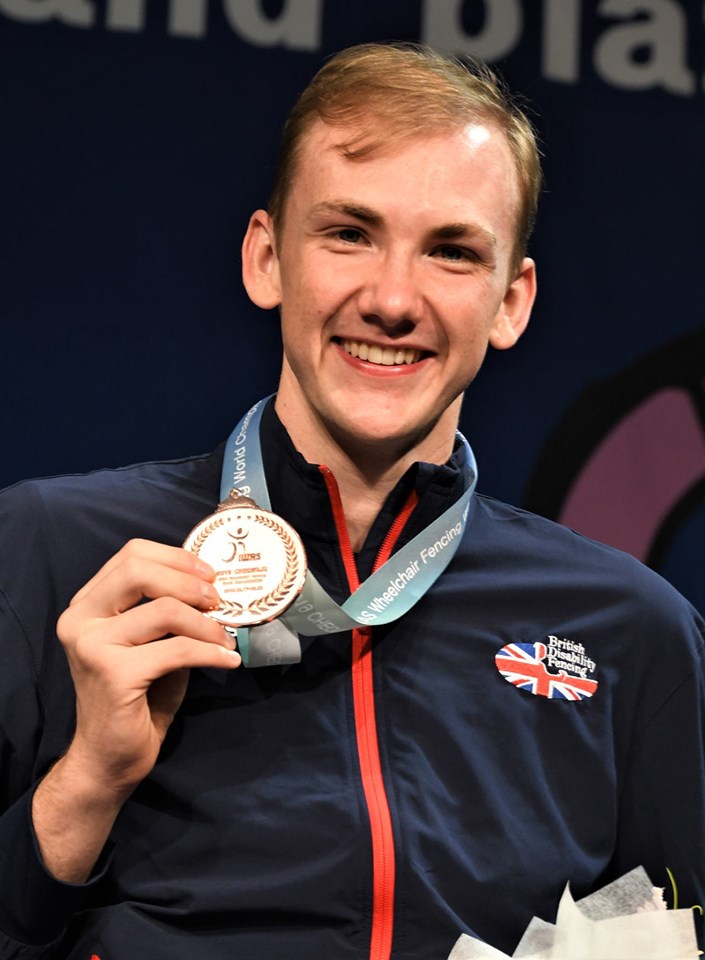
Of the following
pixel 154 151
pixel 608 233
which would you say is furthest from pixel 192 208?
pixel 608 233

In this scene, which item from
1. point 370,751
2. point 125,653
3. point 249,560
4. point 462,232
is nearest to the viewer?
point 125,653

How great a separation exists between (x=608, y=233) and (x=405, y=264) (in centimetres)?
104

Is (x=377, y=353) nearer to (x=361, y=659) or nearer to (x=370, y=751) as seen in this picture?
(x=361, y=659)

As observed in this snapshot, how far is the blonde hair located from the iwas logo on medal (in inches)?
20.3

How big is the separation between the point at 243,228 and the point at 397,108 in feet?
2.43

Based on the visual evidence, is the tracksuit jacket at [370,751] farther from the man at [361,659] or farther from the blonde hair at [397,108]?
the blonde hair at [397,108]

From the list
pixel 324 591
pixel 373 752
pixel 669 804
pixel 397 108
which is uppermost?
pixel 397 108

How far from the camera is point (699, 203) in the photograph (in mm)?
2730

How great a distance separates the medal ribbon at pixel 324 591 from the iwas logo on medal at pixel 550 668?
0.46ft

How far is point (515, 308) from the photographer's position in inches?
79.6

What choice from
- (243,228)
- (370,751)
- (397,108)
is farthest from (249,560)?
(243,228)

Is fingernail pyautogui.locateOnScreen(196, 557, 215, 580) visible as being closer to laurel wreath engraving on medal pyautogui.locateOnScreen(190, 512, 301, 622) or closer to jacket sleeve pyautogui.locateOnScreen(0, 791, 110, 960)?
laurel wreath engraving on medal pyautogui.locateOnScreen(190, 512, 301, 622)

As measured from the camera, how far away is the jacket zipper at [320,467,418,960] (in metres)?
1.61

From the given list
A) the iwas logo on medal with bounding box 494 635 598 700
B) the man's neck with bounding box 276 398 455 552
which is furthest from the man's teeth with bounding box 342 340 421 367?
the iwas logo on medal with bounding box 494 635 598 700
